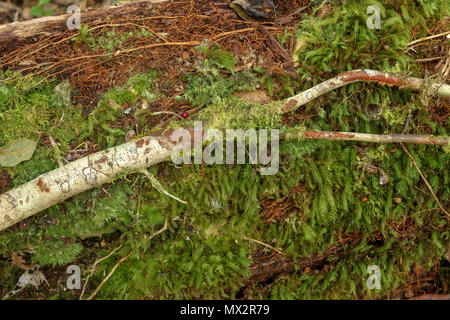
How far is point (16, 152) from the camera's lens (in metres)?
3.39

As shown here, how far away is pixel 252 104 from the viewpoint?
11.4 ft

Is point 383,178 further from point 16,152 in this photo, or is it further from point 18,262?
point 18,262

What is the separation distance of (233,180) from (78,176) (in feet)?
4.98

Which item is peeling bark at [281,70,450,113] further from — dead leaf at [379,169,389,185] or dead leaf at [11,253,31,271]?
dead leaf at [11,253,31,271]

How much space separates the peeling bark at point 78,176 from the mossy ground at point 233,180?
181 mm

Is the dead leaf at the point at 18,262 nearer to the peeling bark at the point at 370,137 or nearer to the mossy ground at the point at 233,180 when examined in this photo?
the mossy ground at the point at 233,180

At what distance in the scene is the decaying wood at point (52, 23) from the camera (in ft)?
12.1

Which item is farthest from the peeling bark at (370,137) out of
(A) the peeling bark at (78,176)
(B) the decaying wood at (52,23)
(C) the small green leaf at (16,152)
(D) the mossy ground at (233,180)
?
(C) the small green leaf at (16,152)

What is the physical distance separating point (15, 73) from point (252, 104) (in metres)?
Answer: 2.49

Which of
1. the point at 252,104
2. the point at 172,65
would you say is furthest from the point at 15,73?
the point at 252,104

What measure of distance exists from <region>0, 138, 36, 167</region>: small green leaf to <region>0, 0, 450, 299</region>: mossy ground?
0.22 ft

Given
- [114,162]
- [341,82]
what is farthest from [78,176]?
[341,82]

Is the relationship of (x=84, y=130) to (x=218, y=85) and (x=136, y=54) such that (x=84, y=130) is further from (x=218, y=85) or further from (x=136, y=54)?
(x=218, y=85)

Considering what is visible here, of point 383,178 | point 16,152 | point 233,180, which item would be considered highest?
point 16,152
